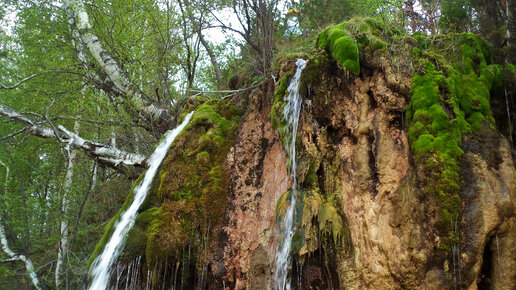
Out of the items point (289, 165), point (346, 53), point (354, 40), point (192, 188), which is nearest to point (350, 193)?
point (289, 165)

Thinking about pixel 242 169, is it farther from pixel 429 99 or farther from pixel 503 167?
pixel 503 167

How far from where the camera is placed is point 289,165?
16.7 ft

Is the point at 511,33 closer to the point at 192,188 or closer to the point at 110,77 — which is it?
the point at 192,188

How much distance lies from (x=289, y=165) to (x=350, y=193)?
3.09ft

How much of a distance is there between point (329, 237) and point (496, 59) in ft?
12.4

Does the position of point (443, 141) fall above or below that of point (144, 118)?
below

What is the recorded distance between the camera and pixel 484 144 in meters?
4.28

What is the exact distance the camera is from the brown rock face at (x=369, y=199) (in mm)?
3768

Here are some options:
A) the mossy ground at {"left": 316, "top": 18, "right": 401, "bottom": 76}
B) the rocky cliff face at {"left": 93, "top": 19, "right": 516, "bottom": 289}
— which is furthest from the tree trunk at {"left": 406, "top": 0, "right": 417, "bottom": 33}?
the rocky cliff face at {"left": 93, "top": 19, "right": 516, "bottom": 289}

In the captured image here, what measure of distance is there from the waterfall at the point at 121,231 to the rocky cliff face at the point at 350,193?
0.88ft

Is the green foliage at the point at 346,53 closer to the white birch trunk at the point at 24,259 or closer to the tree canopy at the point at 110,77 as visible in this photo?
the tree canopy at the point at 110,77

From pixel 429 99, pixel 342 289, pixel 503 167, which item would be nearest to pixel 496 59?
pixel 429 99

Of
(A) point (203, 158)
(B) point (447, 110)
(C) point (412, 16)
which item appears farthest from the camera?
(C) point (412, 16)

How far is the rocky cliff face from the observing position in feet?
12.5
